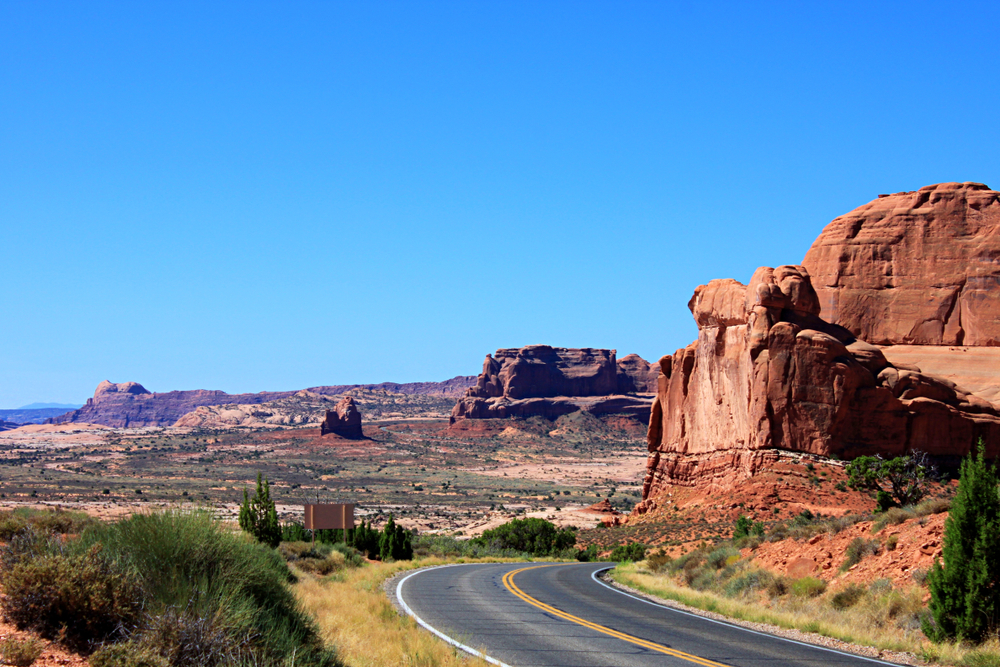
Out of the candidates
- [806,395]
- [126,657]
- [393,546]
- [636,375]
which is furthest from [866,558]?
[636,375]

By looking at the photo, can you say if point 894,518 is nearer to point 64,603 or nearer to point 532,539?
point 64,603

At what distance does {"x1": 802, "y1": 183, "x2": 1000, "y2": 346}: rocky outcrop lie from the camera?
180 ft

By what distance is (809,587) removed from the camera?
17281 millimetres

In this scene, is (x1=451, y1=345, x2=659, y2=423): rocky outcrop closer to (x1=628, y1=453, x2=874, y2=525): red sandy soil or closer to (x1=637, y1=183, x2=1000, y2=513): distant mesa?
(x1=637, y1=183, x2=1000, y2=513): distant mesa

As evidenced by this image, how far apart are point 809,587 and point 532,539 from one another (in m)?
36.2

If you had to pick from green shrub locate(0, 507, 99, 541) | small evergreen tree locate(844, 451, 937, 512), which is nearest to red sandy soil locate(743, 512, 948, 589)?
small evergreen tree locate(844, 451, 937, 512)

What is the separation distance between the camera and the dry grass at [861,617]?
11.6m

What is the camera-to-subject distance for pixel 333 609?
51.1ft

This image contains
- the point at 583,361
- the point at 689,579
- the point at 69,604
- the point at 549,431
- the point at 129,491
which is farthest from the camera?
the point at 583,361

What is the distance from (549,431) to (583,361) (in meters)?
25.0

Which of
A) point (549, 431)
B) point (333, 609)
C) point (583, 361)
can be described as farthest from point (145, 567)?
point (583, 361)

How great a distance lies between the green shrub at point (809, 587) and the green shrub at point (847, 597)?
42.0 inches

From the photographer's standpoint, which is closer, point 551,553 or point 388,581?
point 388,581

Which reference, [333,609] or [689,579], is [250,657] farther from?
[689,579]
